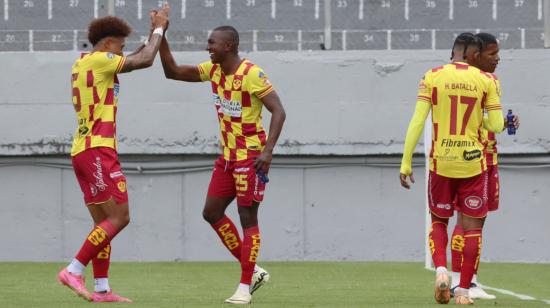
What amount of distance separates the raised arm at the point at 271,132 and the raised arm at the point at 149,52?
31.9 inches

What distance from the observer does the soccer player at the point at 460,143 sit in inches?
310

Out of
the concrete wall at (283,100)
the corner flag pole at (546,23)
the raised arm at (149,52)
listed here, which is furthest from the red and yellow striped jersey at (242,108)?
the corner flag pole at (546,23)

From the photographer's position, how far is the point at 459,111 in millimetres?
7891

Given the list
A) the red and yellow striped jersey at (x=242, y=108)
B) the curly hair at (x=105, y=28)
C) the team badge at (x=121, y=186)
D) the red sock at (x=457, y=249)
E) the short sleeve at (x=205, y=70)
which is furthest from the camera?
the short sleeve at (x=205, y=70)

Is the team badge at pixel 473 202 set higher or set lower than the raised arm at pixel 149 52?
lower

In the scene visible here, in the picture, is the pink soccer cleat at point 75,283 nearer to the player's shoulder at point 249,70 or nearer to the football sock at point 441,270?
→ the player's shoulder at point 249,70

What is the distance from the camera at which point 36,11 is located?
46.1 ft

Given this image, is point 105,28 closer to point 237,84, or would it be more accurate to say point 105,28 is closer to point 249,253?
point 237,84

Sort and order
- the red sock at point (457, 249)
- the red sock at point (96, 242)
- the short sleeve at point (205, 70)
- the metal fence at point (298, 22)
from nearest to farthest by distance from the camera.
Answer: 1. the red sock at point (96, 242)
2. the red sock at point (457, 249)
3. the short sleeve at point (205, 70)
4. the metal fence at point (298, 22)

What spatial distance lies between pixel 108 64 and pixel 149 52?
0.92 ft

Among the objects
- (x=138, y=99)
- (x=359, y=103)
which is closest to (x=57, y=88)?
(x=138, y=99)

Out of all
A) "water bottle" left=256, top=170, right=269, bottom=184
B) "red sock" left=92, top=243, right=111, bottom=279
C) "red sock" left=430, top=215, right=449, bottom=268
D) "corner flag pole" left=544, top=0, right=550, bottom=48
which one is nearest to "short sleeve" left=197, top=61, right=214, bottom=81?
"water bottle" left=256, top=170, right=269, bottom=184

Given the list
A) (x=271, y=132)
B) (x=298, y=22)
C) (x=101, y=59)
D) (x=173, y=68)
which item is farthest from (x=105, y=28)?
(x=298, y=22)

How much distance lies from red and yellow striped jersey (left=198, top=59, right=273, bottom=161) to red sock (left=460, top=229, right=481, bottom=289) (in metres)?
1.54
